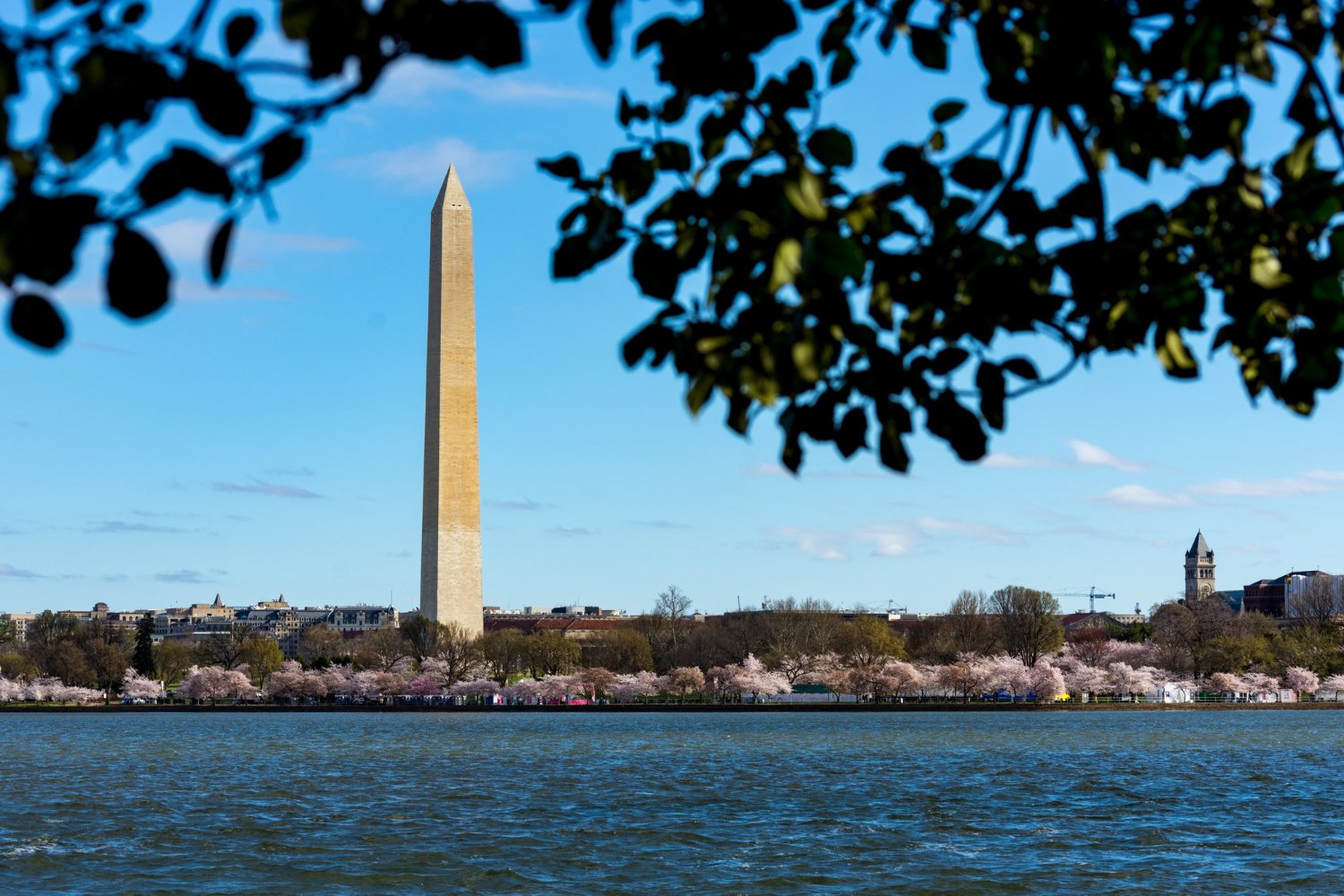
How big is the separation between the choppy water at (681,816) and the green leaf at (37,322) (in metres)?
18.5

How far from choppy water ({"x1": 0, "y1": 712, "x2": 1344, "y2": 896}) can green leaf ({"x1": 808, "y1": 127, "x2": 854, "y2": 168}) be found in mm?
17950

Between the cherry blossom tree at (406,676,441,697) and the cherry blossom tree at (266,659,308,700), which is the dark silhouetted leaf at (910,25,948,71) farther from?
the cherry blossom tree at (266,659,308,700)

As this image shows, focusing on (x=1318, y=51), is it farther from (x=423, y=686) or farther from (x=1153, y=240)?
(x=423, y=686)

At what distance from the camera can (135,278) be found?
10.4ft

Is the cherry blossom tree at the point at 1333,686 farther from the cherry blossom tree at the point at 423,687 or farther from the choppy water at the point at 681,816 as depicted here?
the cherry blossom tree at the point at 423,687

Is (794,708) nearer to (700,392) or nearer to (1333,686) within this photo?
(1333,686)

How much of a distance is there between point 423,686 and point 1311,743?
178 ft

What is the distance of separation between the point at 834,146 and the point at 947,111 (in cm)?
68

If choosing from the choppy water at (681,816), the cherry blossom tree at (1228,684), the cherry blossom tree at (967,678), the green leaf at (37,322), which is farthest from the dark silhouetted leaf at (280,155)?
the cherry blossom tree at (1228,684)

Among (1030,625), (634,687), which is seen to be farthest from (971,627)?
(634,687)

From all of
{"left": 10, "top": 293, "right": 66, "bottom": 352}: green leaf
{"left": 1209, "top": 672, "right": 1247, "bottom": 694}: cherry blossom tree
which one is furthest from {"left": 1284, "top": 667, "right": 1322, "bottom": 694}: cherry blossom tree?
{"left": 10, "top": 293, "right": 66, "bottom": 352}: green leaf

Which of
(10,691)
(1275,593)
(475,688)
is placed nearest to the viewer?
(475,688)

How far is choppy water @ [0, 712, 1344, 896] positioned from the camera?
2233cm

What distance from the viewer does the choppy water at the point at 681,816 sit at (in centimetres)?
2233
